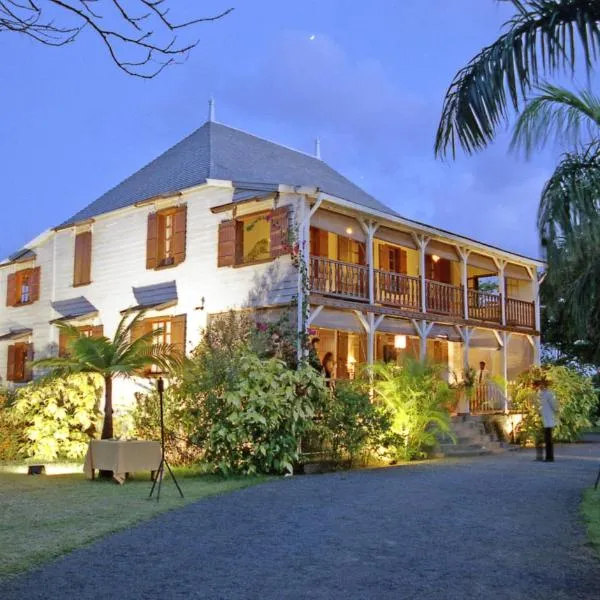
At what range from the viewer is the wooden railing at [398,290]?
56.9 feet

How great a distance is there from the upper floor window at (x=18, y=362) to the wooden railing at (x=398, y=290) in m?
10.0

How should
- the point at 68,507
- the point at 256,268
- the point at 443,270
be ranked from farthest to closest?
1. the point at 443,270
2. the point at 256,268
3. the point at 68,507

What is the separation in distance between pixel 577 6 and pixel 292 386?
8846mm

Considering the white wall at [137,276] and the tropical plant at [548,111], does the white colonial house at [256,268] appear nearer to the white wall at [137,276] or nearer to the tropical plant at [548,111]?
the white wall at [137,276]

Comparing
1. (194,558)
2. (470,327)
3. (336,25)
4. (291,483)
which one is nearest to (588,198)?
(336,25)

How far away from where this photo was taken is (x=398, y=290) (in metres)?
17.9

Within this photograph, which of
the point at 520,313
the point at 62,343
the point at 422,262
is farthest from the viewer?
the point at 520,313

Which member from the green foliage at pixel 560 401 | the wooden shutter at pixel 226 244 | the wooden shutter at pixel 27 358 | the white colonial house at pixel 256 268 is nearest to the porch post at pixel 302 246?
the white colonial house at pixel 256 268

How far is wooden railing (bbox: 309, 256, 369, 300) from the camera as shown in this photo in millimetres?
15516

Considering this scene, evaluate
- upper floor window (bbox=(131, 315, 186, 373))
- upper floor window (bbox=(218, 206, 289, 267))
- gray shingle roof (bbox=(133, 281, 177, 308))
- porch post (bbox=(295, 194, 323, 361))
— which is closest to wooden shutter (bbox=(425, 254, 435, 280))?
upper floor window (bbox=(218, 206, 289, 267))

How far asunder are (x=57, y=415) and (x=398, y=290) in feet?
26.2

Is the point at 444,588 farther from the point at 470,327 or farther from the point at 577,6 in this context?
Result: the point at 470,327

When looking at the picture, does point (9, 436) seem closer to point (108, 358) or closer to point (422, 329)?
point (108, 358)

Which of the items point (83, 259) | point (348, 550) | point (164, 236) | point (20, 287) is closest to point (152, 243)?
point (164, 236)
